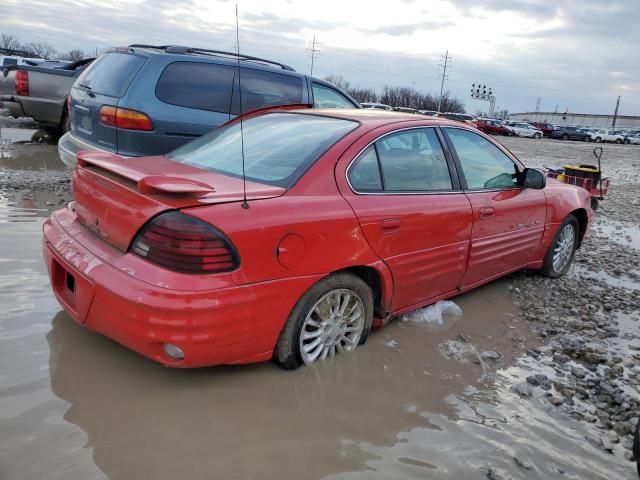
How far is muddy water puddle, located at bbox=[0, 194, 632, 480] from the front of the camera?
2240mm

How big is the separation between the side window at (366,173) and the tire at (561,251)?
8.18ft

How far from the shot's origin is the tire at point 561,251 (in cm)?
493

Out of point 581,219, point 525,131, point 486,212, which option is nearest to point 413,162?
point 486,212

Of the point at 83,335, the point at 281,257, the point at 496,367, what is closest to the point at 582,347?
the point at 496,367

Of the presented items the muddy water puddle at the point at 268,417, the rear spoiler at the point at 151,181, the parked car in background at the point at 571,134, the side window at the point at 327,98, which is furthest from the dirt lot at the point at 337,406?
the parked car in background at the point at 571,134

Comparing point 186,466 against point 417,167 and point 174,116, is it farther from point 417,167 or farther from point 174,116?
point 174,116

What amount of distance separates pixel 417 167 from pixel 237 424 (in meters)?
1.99

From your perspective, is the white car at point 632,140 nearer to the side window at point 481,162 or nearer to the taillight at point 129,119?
the side window at point 481,162

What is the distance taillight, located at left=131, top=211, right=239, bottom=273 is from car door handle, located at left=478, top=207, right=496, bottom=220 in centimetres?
209

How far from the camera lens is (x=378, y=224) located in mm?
3066

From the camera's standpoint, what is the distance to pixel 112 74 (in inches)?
215

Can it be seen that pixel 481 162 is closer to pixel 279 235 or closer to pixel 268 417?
pixel 279 235

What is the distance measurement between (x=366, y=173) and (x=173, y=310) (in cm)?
141

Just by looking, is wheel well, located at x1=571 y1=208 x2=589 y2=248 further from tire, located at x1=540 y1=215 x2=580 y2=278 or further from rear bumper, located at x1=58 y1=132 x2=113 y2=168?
rear bumper, located at x1=58 y1=132 x2=113 y2=168
